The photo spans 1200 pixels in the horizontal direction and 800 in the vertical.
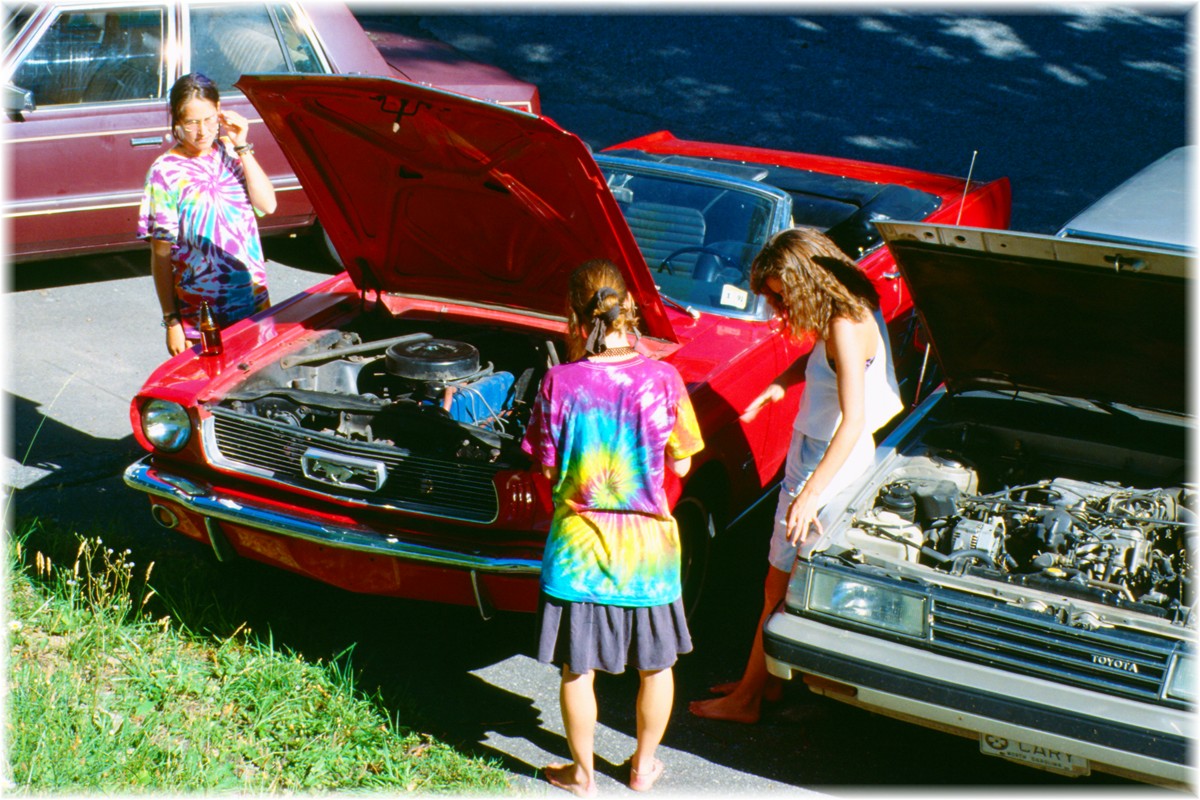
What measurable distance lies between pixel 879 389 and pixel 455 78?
4.98 metres

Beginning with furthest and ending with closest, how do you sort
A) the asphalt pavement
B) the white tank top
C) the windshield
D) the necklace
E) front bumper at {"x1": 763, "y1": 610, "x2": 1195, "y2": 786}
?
the windshield < the asphalt pavement < the white tank top < the necklace < front bumper at {"x1": 763, "y1": 610, "x2": 1195, "y2": 786}

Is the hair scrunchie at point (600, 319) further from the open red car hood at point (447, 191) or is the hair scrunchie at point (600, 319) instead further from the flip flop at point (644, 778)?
the flip flop at point (644, 778)

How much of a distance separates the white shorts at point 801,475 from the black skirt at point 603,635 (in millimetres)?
554

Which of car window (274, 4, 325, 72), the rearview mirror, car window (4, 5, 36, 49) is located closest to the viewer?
the rearview mirror

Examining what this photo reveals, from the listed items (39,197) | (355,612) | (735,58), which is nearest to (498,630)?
(355,612)

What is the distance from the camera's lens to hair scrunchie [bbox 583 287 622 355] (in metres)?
3.33

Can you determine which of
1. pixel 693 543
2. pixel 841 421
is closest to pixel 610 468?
pixel 841 421

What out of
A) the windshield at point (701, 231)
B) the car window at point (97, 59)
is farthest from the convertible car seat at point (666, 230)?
the car window at point (97, 59)

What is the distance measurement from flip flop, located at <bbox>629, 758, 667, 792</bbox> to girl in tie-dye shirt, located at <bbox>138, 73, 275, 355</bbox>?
267cm

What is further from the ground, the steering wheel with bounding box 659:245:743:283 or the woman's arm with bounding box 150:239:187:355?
the steering wheel with bounding box 659:245:743:283

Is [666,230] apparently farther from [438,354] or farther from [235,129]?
[235,129]

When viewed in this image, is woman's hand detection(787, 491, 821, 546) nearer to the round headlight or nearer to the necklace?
the necklace

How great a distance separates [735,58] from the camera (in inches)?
477

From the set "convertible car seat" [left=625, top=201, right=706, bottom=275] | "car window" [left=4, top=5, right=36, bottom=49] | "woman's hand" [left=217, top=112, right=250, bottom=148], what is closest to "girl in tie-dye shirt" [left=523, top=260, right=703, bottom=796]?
"convertible car seat" [left=625, top=201, right=706, bottom=275]
